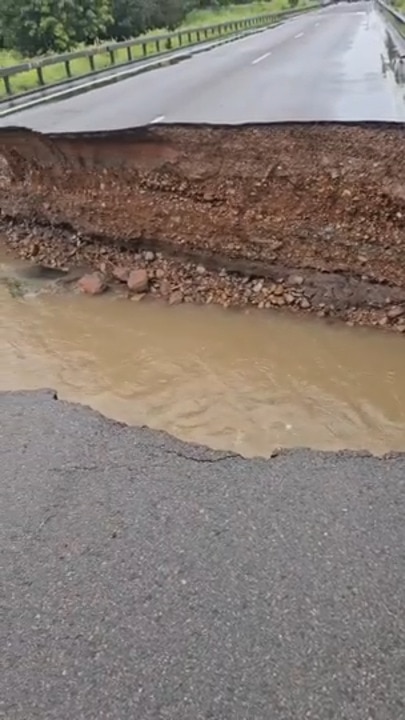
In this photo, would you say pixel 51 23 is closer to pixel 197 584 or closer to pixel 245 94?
pixel 245 94

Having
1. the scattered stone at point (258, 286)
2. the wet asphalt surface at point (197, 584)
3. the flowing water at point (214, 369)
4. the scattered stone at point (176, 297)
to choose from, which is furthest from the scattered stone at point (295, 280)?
the wet asphalt surface at point (197, 584)

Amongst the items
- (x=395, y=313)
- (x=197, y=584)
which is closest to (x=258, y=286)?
(x=395, y=313)

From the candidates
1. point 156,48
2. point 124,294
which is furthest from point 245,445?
point 156,48

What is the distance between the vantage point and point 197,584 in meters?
3.12

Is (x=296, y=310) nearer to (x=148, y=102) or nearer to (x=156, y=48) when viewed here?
(x=148, y=102)

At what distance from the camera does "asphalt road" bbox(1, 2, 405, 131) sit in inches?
350

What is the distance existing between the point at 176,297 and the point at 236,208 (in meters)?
1.23

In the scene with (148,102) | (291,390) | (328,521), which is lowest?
(291,390)

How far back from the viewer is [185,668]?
271cm

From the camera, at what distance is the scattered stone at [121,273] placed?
25.8 ft

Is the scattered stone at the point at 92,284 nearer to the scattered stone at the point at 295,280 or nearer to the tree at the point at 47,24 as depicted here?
the scattered stone at the point at 295,280

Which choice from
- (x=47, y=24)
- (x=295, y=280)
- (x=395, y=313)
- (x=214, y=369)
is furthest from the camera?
(x=47, y=24)

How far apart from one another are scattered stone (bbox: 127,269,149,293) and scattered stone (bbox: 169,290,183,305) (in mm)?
375

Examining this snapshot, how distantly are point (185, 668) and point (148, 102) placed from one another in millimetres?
10714
